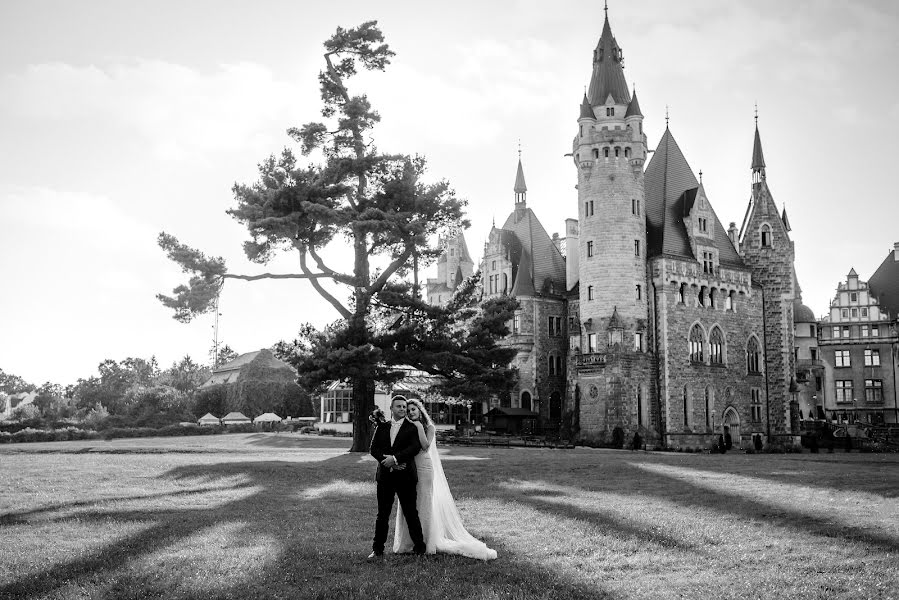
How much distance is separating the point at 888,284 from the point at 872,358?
797cm

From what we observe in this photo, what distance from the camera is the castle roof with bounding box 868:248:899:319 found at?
250ft

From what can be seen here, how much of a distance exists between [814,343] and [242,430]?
51225 millimetres

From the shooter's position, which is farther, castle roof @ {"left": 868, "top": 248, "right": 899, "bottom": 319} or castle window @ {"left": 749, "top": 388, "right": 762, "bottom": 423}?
castle roof @ {"left": 868, "top": 248, "right": 899, "bottom": 319}

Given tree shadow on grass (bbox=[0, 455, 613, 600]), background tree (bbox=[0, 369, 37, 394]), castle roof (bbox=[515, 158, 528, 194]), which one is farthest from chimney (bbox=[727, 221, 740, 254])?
background tree (bbox=[0, 369, 37, 394])

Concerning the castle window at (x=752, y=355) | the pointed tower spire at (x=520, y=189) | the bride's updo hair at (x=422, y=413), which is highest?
the pointed tower spire at (x=520, y=189)

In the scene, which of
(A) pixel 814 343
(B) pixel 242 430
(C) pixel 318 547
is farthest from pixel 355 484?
(A) pixel 814 343

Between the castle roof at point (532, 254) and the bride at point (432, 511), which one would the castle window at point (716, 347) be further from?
the bride at point (432, 511)

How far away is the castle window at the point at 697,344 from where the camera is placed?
2238 inches

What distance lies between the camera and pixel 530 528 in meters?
13.0

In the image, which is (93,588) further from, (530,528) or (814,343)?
(814,343)

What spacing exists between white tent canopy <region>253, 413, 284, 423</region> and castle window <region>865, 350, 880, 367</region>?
174ft

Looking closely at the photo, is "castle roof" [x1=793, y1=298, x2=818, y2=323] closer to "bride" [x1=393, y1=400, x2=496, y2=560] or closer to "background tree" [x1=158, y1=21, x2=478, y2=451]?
"background tree" [x1=158, y1=21, x2=478, y2=451]

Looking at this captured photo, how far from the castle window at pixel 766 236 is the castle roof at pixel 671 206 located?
2.25 m

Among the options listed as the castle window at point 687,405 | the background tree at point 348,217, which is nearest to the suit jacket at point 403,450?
the background tree at point 348,217
